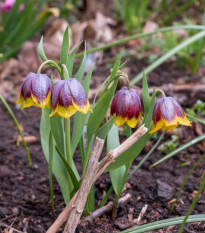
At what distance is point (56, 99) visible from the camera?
1.04 metres

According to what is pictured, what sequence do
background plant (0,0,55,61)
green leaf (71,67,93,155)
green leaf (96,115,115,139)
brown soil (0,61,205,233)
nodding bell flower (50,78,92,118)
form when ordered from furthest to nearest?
background plant (0,0,55,61), brown soil (0,61,205,233), green leaf (71,67,93,155), green leaf (96,115,115,139), nodding bell flower (50,78,92,118)

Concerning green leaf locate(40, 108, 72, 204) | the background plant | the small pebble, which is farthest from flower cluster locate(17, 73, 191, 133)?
the background plant

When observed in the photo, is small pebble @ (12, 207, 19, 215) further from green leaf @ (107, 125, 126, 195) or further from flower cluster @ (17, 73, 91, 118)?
flower cluster @ (17, 73, 91, 118)

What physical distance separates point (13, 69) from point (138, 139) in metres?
2.13

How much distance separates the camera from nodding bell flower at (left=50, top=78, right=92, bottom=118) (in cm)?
103

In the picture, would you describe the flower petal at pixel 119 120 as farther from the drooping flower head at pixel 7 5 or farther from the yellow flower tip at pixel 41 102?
the drooping flower head at pixel 7 5

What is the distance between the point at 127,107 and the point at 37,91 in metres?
0.27


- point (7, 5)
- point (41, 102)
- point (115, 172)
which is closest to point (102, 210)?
point (115, 172)

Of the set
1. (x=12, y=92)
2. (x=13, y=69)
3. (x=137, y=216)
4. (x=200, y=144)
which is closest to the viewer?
(x=137, y=216)

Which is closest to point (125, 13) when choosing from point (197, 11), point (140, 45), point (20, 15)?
point (140, 45)

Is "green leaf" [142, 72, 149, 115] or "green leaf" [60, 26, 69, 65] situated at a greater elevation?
"green leaf" [60, 26, 69, 65]

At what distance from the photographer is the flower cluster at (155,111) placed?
Result: 3.57 ft

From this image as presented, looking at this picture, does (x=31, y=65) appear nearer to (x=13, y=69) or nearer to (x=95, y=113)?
(x=13, y=69)

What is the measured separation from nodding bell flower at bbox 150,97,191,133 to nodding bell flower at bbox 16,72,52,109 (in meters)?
0.32
